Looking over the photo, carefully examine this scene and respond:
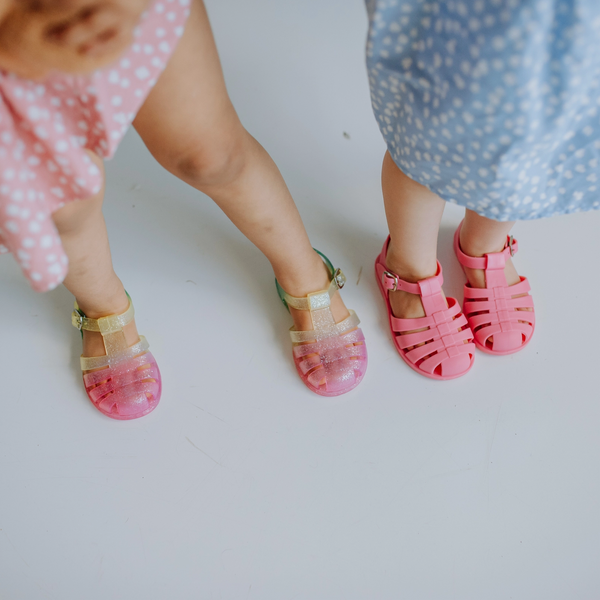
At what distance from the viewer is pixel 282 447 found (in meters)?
0.82

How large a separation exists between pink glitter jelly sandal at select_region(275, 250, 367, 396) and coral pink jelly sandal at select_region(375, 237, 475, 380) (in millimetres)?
84

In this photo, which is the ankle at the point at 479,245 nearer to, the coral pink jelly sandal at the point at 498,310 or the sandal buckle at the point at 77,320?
the coral pink jelly sandal at the point at 498,310

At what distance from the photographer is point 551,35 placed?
41 centimetres

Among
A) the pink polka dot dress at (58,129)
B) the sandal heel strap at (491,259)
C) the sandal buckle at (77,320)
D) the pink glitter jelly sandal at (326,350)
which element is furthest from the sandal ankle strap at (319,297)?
the pink polka dot dress at (58,129)

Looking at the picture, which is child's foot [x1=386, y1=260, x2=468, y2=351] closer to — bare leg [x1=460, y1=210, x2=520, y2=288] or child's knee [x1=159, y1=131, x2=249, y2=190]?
bare leg [x1=460, y1=210, x2=520, y2=288]

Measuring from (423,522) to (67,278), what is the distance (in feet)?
2.07

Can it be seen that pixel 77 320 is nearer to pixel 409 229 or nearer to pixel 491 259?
pixel 409 229

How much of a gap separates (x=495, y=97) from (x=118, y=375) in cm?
67

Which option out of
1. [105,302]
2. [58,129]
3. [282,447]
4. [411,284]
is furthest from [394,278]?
[58,129]

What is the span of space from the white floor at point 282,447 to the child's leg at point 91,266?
8 centimetres

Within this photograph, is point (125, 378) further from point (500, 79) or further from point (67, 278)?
point (500, 79)

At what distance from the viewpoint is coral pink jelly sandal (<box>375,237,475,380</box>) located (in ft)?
2.73

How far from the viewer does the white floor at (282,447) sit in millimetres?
746

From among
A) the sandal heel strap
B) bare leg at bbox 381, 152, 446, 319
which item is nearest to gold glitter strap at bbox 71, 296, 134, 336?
bare leg at bbox 381, 152, 446, 319
